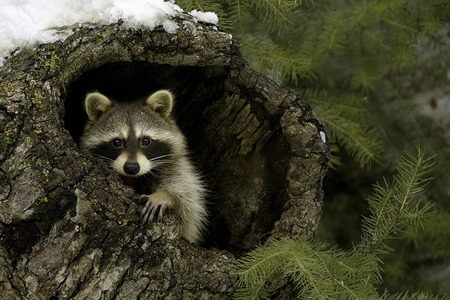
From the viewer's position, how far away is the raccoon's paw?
276 centimetres

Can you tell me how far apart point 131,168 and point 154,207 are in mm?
Result: 539

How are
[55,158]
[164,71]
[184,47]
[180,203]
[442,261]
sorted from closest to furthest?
[55,158], [184,47], [180,203], [164,71], [442,261]

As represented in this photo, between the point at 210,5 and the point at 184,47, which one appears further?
the point at 210,5

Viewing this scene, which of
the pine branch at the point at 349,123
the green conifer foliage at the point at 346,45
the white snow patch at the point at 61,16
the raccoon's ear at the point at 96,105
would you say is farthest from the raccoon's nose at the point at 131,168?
the pine branch at the point at 349,123

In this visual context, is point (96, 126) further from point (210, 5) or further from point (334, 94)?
point (334, 94)

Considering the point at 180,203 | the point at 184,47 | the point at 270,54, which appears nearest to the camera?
the point at 184,47

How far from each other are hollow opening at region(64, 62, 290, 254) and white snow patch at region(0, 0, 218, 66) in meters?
0.54

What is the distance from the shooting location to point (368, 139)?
3887mm

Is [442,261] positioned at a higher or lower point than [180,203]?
lower

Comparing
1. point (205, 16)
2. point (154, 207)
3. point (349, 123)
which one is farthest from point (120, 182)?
point (349, 123)

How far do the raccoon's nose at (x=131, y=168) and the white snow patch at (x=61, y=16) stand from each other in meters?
0.72

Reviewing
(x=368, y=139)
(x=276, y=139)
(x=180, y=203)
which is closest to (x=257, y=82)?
(x=276, y=139)

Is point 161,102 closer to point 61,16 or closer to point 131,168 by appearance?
point 131,168

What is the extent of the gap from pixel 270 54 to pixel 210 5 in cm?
43
